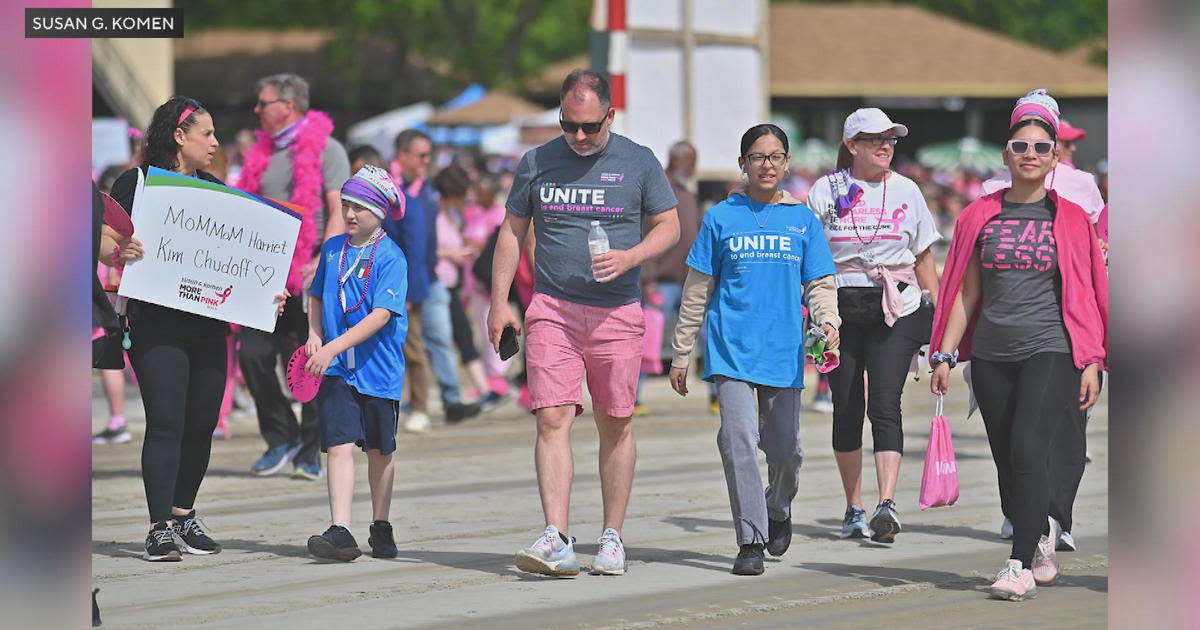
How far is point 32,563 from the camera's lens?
5.58 metres

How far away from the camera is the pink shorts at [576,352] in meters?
8.30

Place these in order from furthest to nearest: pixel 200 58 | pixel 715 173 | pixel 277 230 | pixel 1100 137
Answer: pixel 200 58
pixel 1100 137
pixel 715 173
pixel 277 230

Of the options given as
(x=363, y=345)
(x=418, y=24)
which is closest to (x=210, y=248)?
(x=363, y=345)

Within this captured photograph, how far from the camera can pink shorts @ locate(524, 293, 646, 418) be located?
830 cm

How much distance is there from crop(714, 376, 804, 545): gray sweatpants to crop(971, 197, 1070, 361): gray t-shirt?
107 cm

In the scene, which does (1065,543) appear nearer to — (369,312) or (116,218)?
(369,312)

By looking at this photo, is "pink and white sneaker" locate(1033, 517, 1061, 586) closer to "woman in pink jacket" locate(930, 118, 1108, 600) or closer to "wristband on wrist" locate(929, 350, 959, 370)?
"woman in pink jacket" locate(930, 118, 1108, 600)

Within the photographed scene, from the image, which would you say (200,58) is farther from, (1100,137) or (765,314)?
(765,314)

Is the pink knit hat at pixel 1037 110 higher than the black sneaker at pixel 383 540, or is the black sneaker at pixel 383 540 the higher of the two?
Answer: the pink knit hat at pixel 1037 110

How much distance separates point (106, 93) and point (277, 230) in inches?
1523

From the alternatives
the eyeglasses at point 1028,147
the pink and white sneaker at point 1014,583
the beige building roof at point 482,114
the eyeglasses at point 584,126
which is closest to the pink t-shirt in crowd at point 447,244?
the eyeglasses at point 584,126

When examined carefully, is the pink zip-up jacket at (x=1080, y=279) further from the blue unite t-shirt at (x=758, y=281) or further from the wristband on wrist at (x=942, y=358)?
the blue unite t-shirt at (x=758, y=281)

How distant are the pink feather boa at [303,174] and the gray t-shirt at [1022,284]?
4.51 metres

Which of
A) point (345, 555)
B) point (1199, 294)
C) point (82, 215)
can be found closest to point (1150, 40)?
point (1199, 294)
